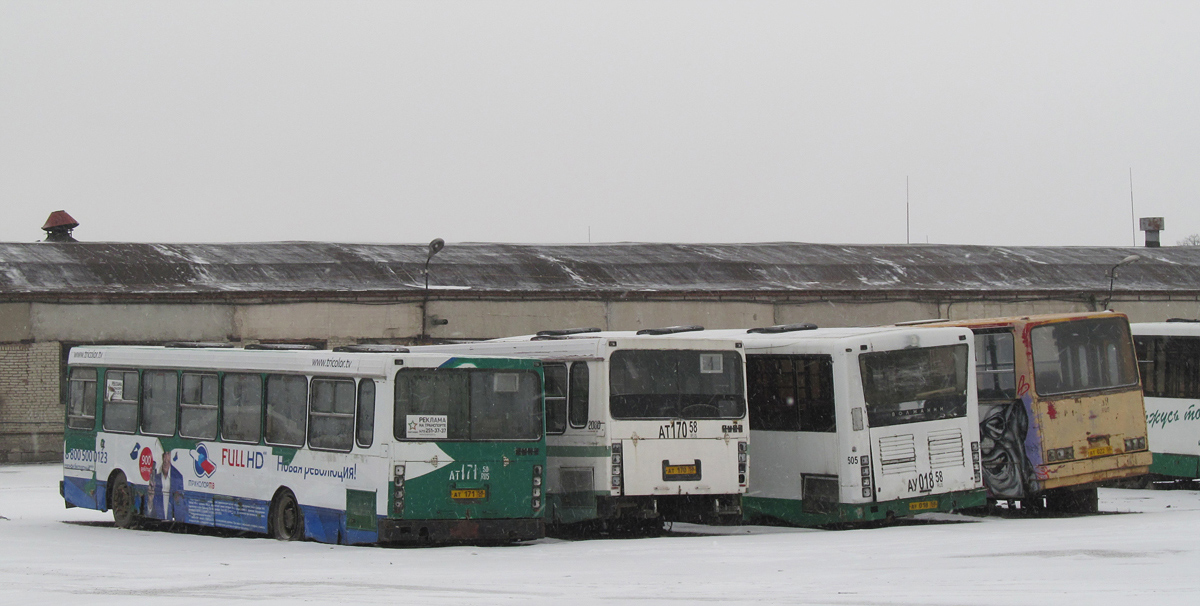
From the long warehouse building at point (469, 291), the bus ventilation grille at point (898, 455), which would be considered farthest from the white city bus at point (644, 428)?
the long warehouse building at point (469, 291)

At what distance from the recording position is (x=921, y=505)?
17250mm

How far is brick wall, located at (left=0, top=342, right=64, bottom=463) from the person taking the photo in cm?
3131

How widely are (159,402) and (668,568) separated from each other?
8.66 m

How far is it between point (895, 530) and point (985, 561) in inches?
157

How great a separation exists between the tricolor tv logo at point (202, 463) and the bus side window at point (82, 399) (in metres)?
2.74

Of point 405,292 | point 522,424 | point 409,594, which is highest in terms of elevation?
point 405,292

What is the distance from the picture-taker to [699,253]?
43.6 meters

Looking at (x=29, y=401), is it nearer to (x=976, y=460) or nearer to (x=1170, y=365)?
(x=976, y=460)

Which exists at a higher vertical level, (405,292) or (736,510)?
(405,292)

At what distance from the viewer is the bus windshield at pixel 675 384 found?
16.3 m

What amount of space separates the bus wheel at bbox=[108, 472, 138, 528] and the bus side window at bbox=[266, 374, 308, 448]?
340 centimetres

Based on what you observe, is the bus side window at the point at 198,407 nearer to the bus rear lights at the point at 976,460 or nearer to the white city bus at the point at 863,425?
the white city bus at the point at 863,425

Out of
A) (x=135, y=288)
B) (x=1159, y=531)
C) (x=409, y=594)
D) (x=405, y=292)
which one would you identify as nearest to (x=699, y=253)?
(x=405, y=292)

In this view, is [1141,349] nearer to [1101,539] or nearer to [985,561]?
[1101,539]
